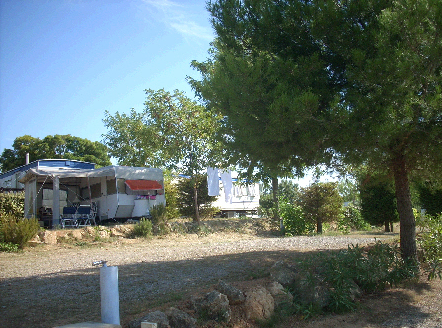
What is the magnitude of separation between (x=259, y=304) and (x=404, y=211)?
392cm

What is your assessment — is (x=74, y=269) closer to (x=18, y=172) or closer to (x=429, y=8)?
(x=429, y=8)

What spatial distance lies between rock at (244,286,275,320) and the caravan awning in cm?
1014

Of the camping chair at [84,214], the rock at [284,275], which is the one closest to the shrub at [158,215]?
the camping chair at [84,214]

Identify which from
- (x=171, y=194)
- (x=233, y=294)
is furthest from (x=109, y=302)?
(x=171, y=194)

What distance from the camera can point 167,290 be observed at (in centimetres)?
557

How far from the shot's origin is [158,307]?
4.59 meters

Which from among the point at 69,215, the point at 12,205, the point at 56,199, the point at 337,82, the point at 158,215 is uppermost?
the point at 337,82

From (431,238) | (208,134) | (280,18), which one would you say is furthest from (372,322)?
(208,134)

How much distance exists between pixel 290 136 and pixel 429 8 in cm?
272

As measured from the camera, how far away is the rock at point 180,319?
407 centimetres

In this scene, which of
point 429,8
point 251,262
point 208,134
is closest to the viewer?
point 429,8

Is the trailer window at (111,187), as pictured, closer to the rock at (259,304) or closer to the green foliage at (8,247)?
the green foliage at (8,247)

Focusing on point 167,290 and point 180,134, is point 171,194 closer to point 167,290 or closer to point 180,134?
point 180,134

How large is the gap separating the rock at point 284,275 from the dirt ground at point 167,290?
15 cm
